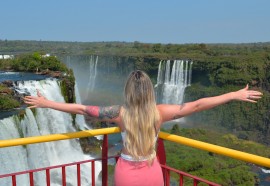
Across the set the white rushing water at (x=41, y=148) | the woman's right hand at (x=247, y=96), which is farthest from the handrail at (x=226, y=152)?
the white rushing water at (x=41, y=148)

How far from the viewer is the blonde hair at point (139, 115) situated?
219 centimetres

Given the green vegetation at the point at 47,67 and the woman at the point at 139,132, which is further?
the green vegetation at the point at 47,67

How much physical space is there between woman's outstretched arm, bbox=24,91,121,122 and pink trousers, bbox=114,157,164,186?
0.30 metres

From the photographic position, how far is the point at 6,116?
46.2 feet


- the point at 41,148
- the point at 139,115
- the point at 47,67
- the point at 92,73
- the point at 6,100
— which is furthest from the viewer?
the point at 92,73

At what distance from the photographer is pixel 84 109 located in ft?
7.99

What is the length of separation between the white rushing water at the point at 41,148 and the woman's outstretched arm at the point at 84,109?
Answer: 952cm

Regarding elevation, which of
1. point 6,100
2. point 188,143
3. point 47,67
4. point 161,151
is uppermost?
point 188,143

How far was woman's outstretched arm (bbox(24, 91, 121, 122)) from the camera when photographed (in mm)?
2357

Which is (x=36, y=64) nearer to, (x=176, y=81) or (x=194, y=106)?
(x=176, y=81)

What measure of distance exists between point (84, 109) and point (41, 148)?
43.1 feet

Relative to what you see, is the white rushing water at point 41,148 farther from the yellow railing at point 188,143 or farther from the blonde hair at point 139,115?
the blonde hair at point 139,115

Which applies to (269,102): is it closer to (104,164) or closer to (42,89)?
(42,89)

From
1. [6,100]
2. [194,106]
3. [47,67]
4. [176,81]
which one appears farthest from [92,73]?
[194,106]
